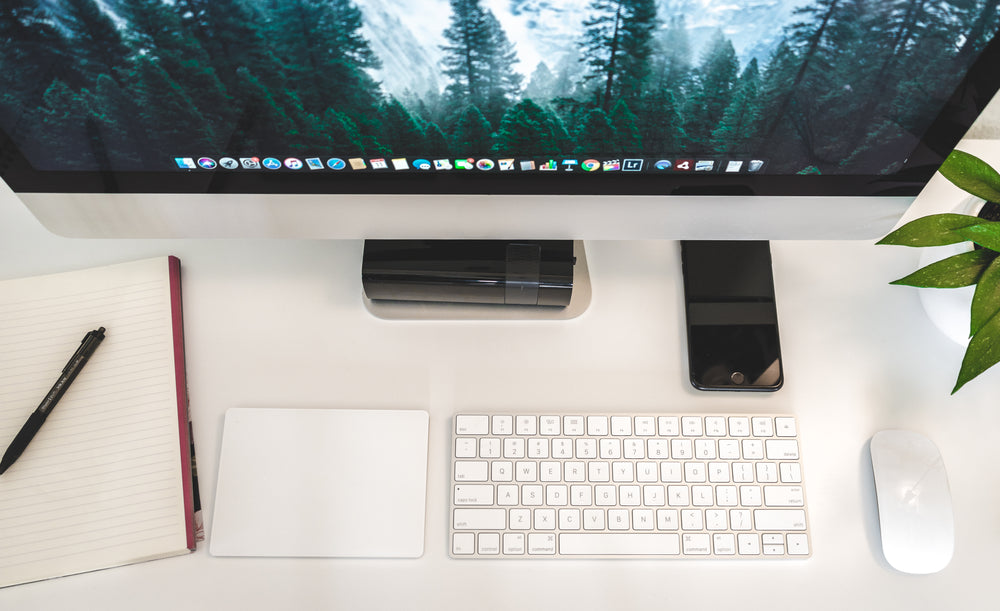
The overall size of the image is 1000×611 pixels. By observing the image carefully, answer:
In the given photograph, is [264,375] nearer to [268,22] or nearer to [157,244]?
[157,244]

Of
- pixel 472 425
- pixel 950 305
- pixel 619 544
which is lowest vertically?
pixel 619 544

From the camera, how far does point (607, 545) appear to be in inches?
21.7

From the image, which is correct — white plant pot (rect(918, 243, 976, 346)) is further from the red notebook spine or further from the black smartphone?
the red notebook spine

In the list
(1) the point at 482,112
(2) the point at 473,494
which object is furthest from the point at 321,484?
(1) the point at 482,112

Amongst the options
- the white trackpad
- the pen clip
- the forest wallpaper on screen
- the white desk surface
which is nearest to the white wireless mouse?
the white desk surface

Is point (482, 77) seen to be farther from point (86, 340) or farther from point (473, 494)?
point (86, 340)

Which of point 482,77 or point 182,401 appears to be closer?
point 482,77

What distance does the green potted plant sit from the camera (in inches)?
19.4

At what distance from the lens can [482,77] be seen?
402mm

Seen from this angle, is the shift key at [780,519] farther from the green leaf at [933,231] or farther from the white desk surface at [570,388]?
the green leaf at [933,231]

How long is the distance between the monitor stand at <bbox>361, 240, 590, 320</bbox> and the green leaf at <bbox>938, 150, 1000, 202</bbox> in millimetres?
315

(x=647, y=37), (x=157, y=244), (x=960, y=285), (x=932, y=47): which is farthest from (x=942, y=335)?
(x=157, y=244)

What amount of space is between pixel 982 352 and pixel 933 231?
4.1 inches

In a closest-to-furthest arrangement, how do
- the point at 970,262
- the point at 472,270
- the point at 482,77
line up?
the point at 482,77, the point at 970,262, the point at 472,270
